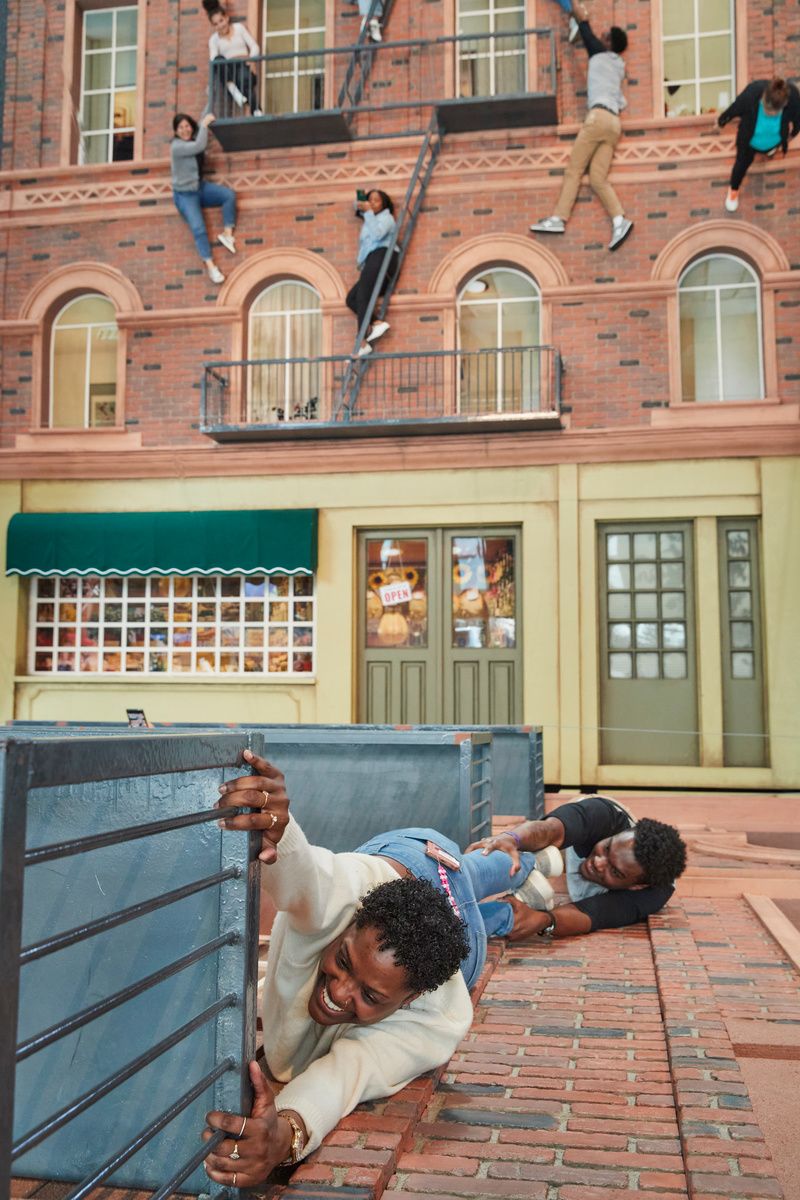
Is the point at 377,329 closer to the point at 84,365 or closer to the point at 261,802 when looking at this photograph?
the point at 84,365

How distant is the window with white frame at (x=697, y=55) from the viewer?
12.9 m

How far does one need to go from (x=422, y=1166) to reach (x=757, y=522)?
1093cm

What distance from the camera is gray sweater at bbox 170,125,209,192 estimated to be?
13.0 m

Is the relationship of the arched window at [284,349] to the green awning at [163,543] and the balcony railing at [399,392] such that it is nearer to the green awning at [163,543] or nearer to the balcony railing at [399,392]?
the balcony railing at [399,392]

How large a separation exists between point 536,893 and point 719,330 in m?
9.52

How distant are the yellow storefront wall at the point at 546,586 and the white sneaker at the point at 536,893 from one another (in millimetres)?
7374

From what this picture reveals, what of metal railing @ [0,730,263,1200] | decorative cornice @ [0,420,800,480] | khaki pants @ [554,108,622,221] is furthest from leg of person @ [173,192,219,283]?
metal railing @ [0,730,263,1200]

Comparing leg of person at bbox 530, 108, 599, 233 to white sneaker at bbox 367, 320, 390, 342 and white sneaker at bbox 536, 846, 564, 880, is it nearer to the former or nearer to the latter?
white sneaker at bbox 367, 320, 390, 342

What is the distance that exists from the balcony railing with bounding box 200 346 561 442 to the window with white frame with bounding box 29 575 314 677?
1992 millimetres

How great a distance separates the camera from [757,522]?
40.6 ft

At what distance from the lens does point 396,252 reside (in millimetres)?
12859

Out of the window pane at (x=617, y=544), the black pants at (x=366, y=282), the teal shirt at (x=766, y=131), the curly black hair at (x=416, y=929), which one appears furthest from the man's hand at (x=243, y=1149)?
the teal shirt at (x=766, y=131)

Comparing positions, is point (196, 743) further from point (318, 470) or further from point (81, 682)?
point (81, 682)

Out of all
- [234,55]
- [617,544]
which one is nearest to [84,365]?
[234,55]
